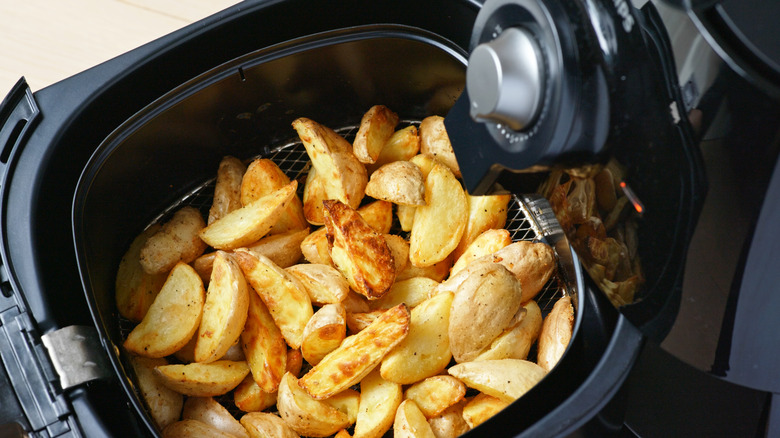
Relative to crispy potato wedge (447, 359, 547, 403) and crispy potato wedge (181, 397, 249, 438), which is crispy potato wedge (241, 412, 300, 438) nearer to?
crispy potato wedge (181, 397, 249, 438)

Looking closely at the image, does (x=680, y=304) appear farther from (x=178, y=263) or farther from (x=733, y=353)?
(x=178, y=263)

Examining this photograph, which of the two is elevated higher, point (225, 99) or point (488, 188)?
point (225, 99)

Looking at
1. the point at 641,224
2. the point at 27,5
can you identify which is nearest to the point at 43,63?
the point at 27,5

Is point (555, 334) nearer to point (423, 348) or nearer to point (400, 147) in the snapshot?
point (423, 348)

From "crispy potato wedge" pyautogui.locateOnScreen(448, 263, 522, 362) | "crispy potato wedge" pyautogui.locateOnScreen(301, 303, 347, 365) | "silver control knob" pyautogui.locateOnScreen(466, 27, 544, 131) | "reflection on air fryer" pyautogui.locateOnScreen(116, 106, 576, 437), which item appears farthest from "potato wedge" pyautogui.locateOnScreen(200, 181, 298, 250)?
"silver control knob" pyautogui.locateOnScreen(466, 27, 544, 131)

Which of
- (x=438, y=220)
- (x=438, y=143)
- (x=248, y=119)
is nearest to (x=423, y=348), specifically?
(x=438, y=220)
